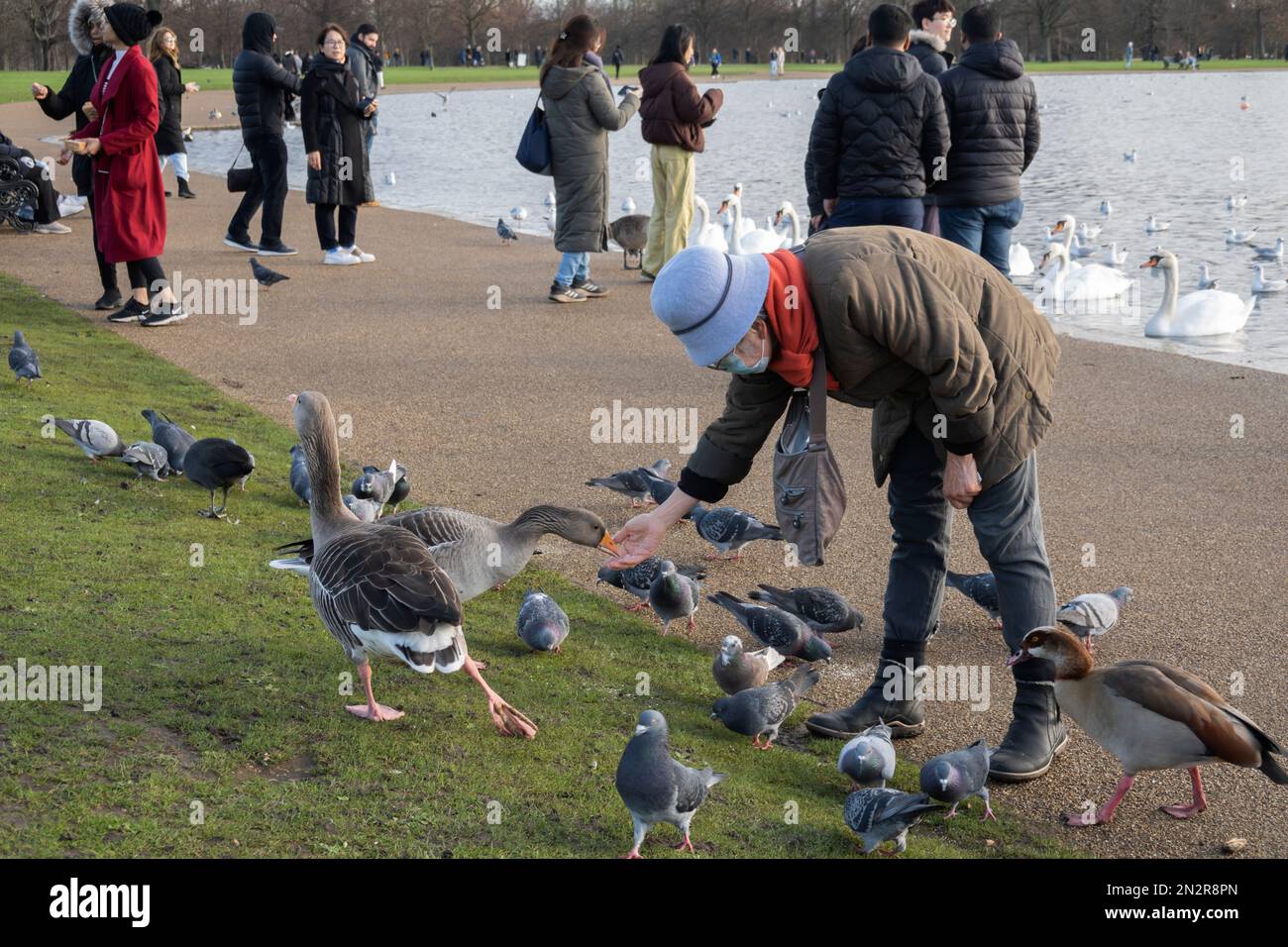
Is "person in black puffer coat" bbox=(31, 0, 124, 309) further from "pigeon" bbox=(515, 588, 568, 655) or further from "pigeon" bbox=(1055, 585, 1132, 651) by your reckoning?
"pigeon" bbox=(1055, 585, 1132, 651)

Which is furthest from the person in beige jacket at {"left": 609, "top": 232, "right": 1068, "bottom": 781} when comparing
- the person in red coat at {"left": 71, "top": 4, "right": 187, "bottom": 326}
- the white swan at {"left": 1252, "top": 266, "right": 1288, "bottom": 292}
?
the white swan at {"left": 1252, "top": 266, "right": 1288, "bottom": 292}

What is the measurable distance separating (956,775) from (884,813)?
1.25 feet

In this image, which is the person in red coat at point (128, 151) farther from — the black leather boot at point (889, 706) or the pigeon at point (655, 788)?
the pigeon at point (655, 788)

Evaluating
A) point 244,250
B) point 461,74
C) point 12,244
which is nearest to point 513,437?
point 244,250

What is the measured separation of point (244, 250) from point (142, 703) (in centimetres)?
1263

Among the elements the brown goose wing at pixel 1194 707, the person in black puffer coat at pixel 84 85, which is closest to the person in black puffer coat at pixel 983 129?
the brown goose wing at pixel 1194 707

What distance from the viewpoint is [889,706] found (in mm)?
5148

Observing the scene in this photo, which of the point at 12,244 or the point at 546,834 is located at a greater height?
the point at 12,244

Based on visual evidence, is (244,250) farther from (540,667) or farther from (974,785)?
(974,785)

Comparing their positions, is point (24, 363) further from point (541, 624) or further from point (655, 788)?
point (655, 788)

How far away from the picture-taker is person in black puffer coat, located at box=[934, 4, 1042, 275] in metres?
9.34

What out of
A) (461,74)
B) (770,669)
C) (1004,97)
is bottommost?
(770,669)

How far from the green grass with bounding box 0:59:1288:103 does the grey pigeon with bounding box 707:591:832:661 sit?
199 feet

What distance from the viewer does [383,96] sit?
209 feet
